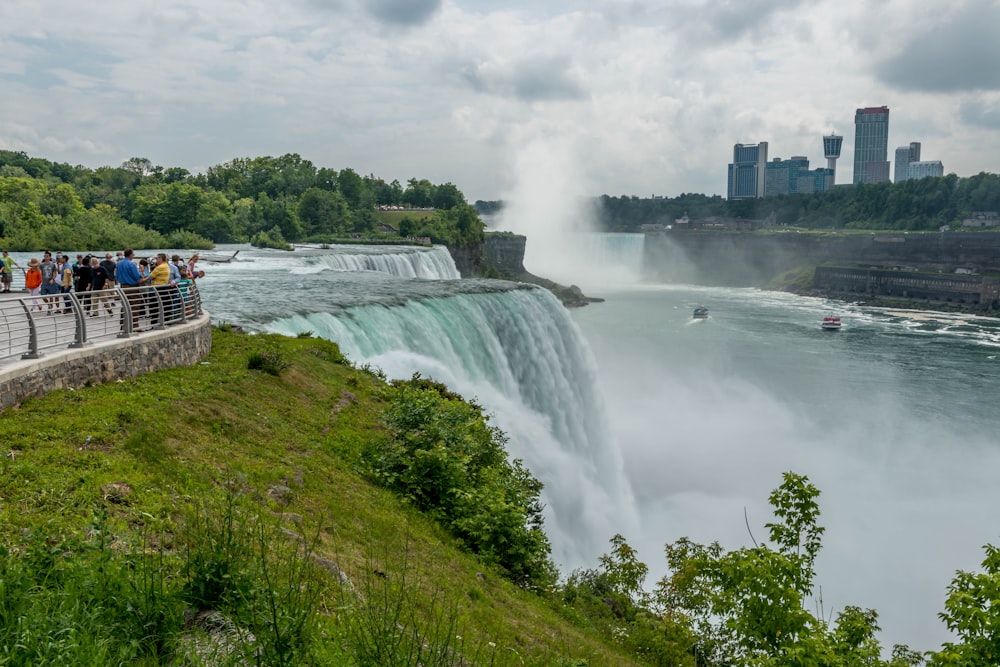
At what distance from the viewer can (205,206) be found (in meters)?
69.6

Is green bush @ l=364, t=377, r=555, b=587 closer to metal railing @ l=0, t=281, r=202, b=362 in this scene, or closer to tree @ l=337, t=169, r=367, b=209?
metal railing @ l=0, t=281, r=202, b=362

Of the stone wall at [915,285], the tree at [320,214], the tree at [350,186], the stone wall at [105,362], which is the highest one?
the tree at [350,186]

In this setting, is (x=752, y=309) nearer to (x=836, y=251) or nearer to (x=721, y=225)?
(x=836, y=251)

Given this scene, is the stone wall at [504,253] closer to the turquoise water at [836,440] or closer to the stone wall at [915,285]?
the turquoise water at [836,440]

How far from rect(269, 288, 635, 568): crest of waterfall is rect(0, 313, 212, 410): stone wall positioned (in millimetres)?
6310

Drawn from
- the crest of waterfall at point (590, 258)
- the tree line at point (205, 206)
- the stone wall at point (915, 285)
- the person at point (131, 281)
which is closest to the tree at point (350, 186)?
the tree line at point (205, 206)

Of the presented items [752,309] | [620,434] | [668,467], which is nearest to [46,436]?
[668,467]

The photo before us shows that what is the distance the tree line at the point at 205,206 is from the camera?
2109 inches

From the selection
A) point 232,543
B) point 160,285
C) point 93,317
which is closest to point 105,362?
point 93,317

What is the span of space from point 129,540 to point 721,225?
531 feet

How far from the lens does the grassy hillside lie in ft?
15.0

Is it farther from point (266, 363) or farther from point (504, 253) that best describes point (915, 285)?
point (266, 363)

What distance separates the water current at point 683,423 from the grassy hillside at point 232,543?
21.6ft

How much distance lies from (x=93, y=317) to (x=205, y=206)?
202 feet
